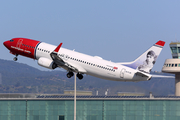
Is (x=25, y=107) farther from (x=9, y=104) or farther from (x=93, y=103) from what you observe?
(x=93, y=103)

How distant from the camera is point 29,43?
80.6 meters

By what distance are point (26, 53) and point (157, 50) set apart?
28.2 m

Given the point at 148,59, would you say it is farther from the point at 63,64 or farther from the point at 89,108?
the point at 63,64

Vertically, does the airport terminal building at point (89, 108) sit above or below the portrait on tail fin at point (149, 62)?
below

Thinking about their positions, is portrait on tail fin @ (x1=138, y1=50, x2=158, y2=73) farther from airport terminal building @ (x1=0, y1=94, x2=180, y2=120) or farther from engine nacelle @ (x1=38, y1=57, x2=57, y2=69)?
engine nacelle @ (x1=38, y1=57, x2=57, y2=69)

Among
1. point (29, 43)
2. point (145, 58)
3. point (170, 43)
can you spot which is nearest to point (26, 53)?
point (29, 43)

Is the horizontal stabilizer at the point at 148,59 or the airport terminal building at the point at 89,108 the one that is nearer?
the horizontal stabilizer at the point at 148,59

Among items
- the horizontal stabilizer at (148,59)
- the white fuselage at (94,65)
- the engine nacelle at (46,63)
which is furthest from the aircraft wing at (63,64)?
the horizontal stabilizer at (148,59)

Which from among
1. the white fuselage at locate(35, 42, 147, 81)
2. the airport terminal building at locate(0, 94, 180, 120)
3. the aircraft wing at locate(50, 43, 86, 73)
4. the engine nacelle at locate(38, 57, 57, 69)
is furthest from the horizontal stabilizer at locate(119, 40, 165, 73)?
the engine nacelle at locate(38, 57, 57, 69)

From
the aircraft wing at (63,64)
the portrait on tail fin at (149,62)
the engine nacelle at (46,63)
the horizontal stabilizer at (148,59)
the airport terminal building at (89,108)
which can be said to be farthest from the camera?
the airport terminal building at (89,108)

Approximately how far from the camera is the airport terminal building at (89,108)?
83.4m


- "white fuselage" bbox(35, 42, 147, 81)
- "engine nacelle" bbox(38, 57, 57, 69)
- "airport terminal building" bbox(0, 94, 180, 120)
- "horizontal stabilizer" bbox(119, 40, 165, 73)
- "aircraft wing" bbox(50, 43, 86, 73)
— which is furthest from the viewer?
"airport terminal building" bbox(0, 94, 180, 120)

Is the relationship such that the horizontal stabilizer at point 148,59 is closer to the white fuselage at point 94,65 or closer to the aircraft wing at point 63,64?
the white fuselage at point 94,65

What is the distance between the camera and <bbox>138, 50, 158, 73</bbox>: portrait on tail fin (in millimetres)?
79625
